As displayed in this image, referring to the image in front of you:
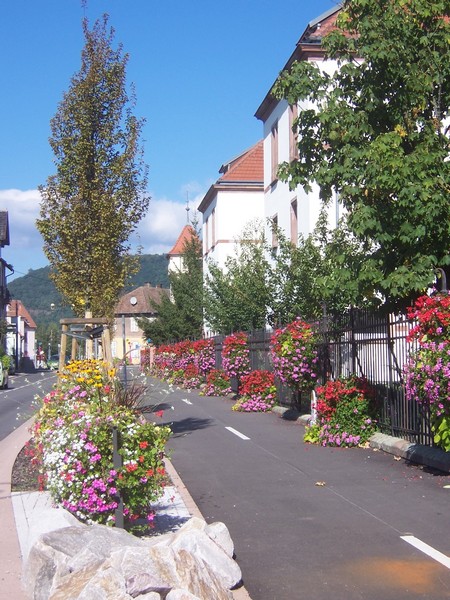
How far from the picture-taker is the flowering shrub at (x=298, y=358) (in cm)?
1773

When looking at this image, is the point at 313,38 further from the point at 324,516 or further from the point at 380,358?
the point at 324,516

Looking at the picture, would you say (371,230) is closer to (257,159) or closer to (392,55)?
(392,55)

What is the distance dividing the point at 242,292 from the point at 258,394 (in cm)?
372

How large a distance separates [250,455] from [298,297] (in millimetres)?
9348

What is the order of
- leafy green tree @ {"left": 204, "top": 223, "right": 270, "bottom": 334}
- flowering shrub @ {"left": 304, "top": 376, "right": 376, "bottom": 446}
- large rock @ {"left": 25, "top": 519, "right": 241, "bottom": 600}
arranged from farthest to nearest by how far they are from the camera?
1. leafy green tree @ {"left": 204, "top": 223, "right": 270, "bottom": 334}
2. flowering shrub @ {"left": 304, "top": 376, "right": 376, "bottom": 446}
3. large rock @ {"left": 25, "top": 519, "right": 241, "bottom": 600}

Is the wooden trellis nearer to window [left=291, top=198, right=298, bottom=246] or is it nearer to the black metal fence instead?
the black metal fence

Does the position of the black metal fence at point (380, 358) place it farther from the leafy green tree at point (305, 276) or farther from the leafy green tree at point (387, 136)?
the leafy green tree at point (387, 136)

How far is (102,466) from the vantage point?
6.59 m

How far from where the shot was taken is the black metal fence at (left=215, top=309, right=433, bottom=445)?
12.5 metres

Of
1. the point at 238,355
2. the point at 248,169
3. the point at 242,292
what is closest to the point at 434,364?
the point at 242,292

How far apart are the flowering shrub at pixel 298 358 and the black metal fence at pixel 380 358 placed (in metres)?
0.23

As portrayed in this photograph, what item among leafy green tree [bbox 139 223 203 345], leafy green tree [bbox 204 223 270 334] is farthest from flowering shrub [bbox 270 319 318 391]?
leafy green tree [bbox 139 223 203 345]

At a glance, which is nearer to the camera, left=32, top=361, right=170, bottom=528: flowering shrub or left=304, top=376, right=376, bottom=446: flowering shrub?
left=32, top=361, right=170, bottom=528: flowering shrub

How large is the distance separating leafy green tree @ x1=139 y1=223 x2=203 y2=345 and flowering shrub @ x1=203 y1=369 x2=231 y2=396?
14.7m
